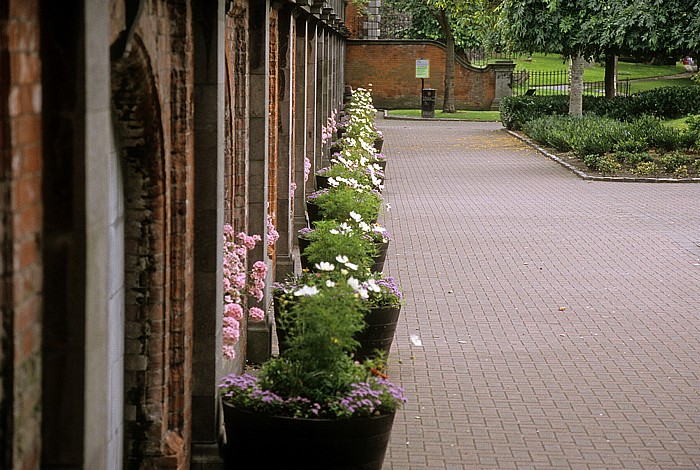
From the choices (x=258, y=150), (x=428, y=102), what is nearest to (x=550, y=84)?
(x=428, y=102)

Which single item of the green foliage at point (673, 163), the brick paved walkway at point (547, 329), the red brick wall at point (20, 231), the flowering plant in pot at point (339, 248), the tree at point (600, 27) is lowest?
the brick paved walkway at point (547, 329)

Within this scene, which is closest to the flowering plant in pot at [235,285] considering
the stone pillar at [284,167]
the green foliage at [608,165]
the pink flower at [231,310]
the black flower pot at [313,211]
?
the pink flower at [231,310]

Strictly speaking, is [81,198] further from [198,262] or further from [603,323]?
[603,323]

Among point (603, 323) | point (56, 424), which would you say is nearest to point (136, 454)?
point (56, 424)

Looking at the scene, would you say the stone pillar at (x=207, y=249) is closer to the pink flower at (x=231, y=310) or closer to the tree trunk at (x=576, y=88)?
the pink flower at (x=231, y=310)

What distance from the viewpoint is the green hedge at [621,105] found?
36.6 m

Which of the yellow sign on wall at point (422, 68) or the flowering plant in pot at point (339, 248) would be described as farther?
the yellow sign on wall at point (422, 68)

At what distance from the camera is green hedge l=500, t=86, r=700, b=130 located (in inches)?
1441

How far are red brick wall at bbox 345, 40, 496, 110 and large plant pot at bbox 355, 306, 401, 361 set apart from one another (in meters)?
41.6

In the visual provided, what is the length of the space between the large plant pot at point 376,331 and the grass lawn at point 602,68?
57718 millimetres

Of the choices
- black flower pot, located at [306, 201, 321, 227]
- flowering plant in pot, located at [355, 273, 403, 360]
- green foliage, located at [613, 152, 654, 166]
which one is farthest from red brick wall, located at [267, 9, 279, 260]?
green foliage, located at [613, 152, 654, 166]

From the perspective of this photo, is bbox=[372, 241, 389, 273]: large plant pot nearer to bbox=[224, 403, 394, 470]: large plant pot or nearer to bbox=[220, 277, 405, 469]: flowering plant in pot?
bbox=[220, 277, 405, 469]: flowering plant in pot

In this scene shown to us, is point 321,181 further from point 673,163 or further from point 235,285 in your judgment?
point 673,163

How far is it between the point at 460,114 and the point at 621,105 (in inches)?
490
